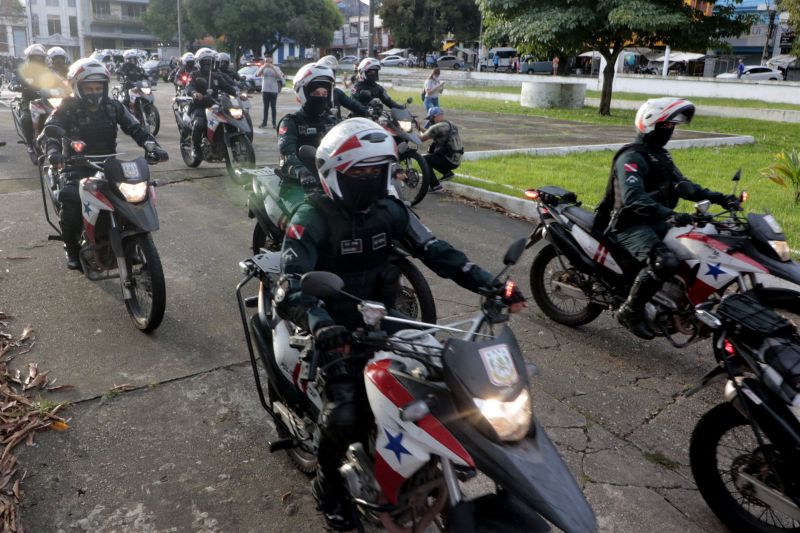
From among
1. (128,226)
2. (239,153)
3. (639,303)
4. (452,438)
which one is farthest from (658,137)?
(239,153)

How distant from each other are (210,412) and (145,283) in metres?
1.66

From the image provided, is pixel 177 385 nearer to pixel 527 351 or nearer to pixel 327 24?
pixel 527 351

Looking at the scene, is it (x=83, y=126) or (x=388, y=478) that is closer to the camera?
(x=388, y=478)

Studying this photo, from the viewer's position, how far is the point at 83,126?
6355 millimetres

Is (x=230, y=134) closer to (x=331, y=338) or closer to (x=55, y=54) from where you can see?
(x=55, y=54)

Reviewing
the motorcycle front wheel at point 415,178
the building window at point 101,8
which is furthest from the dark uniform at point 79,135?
the building window at point 101,8

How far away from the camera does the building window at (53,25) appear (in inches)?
3236

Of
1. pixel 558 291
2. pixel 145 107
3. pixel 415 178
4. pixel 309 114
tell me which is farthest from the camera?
pixel 145 107

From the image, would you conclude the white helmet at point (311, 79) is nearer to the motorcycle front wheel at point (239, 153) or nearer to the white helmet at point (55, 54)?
the motorcycle front wheel at point (239, 153)

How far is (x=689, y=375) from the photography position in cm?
493

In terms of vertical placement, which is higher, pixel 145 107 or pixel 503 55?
pixel 503 55

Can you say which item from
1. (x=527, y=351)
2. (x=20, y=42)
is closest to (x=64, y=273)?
(x=527, y=351)

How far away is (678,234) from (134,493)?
3.98 meters

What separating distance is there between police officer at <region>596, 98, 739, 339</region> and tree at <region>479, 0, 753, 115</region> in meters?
17.1
